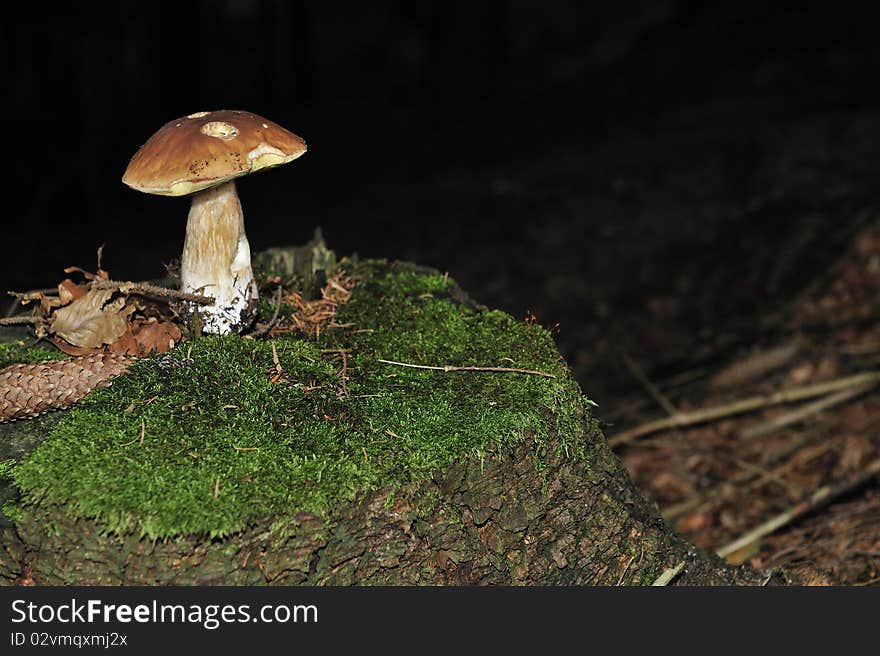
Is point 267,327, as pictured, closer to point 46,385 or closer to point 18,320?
point 46,385

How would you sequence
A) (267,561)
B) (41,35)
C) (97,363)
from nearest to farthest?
(267,561)
(97,363)
(41,35)

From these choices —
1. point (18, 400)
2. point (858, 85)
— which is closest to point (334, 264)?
point (18, 400)

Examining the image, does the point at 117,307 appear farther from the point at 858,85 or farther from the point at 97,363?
the point at 858,85

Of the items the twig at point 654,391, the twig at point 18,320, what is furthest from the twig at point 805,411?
the twig at point 18,320

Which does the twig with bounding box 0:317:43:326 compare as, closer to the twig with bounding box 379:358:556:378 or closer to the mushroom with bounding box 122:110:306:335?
the mushroom with bounding box 122:110:306:335

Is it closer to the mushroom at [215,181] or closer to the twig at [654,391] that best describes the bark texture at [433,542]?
the mushroom at [215,181]

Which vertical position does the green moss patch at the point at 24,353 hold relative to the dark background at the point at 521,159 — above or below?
below

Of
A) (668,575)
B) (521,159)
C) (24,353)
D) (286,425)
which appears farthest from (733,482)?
(521,159)
